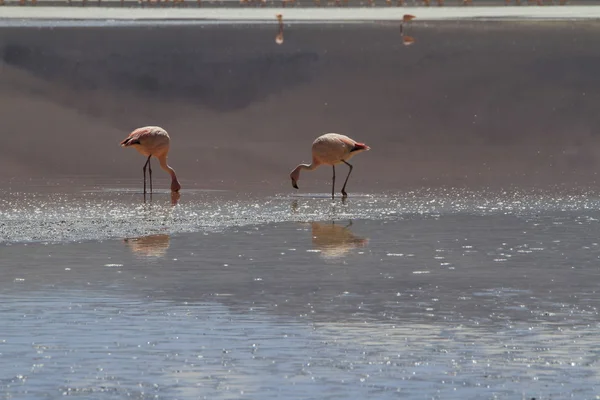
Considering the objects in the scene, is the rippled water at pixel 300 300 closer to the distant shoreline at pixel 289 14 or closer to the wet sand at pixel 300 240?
the wet sand at pixel 300 240

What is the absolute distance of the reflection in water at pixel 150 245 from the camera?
1455 centimetres

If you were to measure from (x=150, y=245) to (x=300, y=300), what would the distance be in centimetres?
338

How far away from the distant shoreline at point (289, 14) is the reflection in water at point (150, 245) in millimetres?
57689

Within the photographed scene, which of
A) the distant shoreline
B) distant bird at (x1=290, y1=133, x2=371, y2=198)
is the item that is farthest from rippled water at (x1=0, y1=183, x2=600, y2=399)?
the distant shoreline

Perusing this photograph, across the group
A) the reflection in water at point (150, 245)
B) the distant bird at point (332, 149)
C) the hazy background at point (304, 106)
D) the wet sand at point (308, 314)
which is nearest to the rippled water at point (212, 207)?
the reflection in water at point (150, 245)

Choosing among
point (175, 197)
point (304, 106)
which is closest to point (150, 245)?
point (175, 197)

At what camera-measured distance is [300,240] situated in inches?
615

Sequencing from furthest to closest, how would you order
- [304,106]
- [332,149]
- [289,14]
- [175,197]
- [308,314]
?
[289,14], [304,106], [332,149], [175,197], [308,314]

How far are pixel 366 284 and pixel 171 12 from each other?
75902mm

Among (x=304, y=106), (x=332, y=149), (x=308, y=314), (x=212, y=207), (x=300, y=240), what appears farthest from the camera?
(x=304, y=106)

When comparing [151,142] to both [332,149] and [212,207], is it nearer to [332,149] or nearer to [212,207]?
[332,149]

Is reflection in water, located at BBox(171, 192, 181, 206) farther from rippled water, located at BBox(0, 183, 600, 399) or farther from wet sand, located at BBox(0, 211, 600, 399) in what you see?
wet sand, located at BBox(0, 211, 600, 399)

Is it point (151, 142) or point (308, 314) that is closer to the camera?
point (308, 314)

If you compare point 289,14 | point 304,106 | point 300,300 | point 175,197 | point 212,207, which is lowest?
point 289,14
